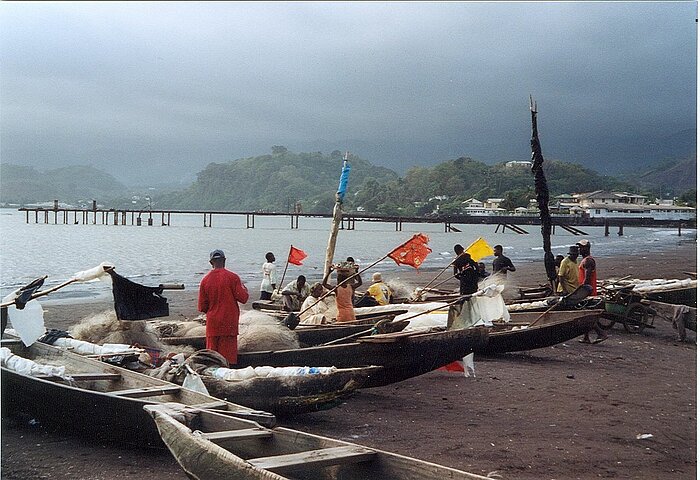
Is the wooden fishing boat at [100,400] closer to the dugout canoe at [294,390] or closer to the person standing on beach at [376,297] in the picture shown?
the dugout canoe at [294,390]

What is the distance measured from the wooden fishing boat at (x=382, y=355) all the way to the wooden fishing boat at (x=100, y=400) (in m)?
1.54

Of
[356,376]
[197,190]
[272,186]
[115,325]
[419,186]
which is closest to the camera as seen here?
[356,376]

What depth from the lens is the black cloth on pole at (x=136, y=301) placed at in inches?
328

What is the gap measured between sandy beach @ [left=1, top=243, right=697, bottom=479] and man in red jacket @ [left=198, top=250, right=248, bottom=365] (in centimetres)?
125

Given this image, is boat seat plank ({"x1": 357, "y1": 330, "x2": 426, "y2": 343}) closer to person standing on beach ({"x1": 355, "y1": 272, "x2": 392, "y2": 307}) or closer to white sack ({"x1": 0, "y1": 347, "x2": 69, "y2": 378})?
white sack ({"x1": 0, "y1": 347, "x2": 69, "y2": 378})

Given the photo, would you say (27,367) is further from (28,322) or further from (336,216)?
(336,216)

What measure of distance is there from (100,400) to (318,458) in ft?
8.52

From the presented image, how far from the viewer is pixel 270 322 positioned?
371 inches

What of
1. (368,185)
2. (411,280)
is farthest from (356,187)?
(411,280)

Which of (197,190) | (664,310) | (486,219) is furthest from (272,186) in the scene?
(664,310)

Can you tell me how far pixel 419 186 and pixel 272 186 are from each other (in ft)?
130

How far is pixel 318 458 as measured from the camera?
4.59 m

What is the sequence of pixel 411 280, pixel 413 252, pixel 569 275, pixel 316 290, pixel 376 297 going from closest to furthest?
pixel 316 290
pixel 376 297
pixel 413 252
pixel 569 275
pixel 411 280

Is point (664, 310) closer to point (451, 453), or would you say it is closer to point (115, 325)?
point (451, 453)
